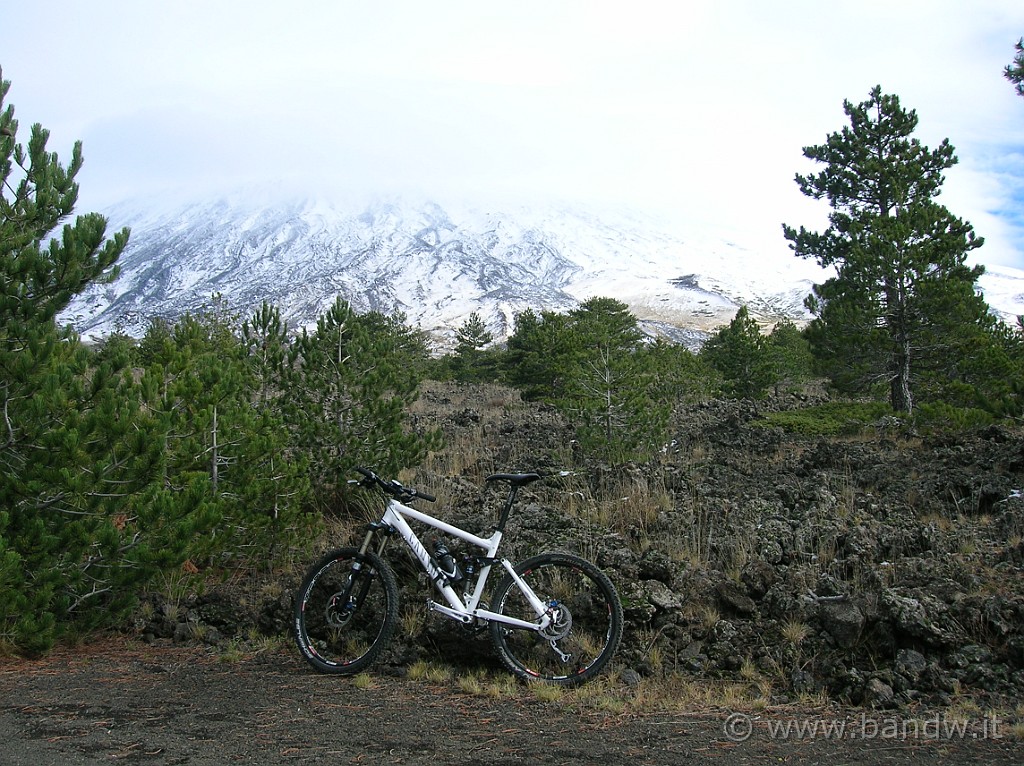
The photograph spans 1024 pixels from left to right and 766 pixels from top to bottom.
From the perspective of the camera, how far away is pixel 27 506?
452cm

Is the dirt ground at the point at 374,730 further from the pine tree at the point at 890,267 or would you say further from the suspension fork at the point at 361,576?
the pine tree at the point at 890,267

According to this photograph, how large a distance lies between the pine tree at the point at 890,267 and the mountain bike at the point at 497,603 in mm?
10643

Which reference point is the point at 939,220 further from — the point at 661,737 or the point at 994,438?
the point at 661,737

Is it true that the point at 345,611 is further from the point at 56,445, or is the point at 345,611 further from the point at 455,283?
the point at 455,283

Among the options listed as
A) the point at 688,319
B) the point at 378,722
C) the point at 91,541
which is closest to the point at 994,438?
the point at 378,722

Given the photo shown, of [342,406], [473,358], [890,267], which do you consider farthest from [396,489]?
[473,358]

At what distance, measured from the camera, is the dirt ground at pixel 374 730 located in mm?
3188

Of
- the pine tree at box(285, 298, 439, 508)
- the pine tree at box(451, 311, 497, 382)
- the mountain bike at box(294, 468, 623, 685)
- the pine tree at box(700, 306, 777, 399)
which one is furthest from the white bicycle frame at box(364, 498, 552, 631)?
the pine tree at box(451, 311, 497, 382)

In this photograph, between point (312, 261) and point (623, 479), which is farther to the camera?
point (312, 261)

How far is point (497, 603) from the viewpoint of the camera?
166 inches

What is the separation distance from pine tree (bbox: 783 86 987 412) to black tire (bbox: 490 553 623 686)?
10481 millimetres

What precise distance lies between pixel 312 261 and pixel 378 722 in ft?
637

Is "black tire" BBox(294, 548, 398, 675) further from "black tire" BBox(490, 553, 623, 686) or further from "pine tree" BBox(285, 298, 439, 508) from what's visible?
"pine tree" BBox(285, 298, 439, 508)

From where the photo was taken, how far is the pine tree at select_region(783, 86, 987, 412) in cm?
1316
